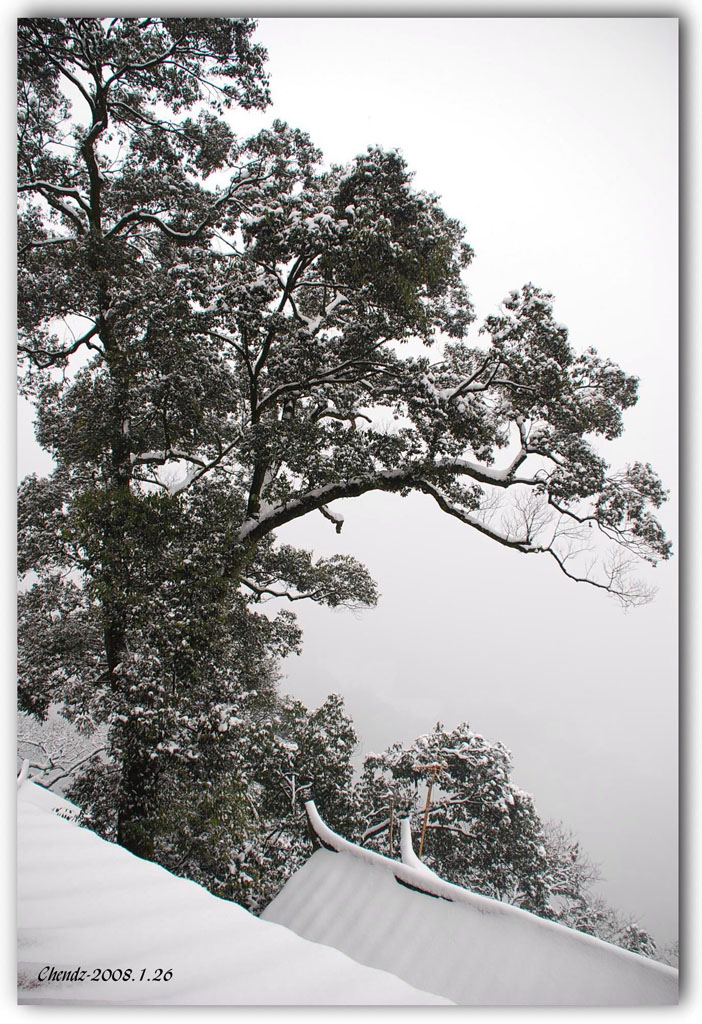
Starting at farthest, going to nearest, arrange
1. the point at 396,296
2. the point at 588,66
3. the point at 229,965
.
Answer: the point at 396,296 → the point at 588,66 → the point at 229,965

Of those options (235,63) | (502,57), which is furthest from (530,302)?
(235,63)

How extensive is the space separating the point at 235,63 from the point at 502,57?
1.23 m

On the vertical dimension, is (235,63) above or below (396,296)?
above

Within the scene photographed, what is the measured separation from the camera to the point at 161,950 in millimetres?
1851

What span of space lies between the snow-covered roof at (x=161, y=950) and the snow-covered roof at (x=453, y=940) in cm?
28

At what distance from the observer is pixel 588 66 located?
2.48m

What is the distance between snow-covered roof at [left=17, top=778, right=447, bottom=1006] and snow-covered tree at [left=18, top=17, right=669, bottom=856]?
2.15 feet

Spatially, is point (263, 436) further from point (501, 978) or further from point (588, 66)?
point (501, 978)

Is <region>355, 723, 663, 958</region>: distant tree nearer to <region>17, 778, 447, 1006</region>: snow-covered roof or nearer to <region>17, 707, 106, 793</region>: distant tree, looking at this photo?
<region>17, 778, 447, 1006</region>: snow-covered roof

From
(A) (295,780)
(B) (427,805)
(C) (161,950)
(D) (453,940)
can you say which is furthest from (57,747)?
(D) (453,940)

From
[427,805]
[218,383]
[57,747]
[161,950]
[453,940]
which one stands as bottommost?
[161,950]

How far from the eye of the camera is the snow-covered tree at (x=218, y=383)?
2.66 meters

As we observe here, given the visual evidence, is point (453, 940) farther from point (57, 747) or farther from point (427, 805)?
point (57, 747)

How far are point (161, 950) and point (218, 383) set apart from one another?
2650 mm
